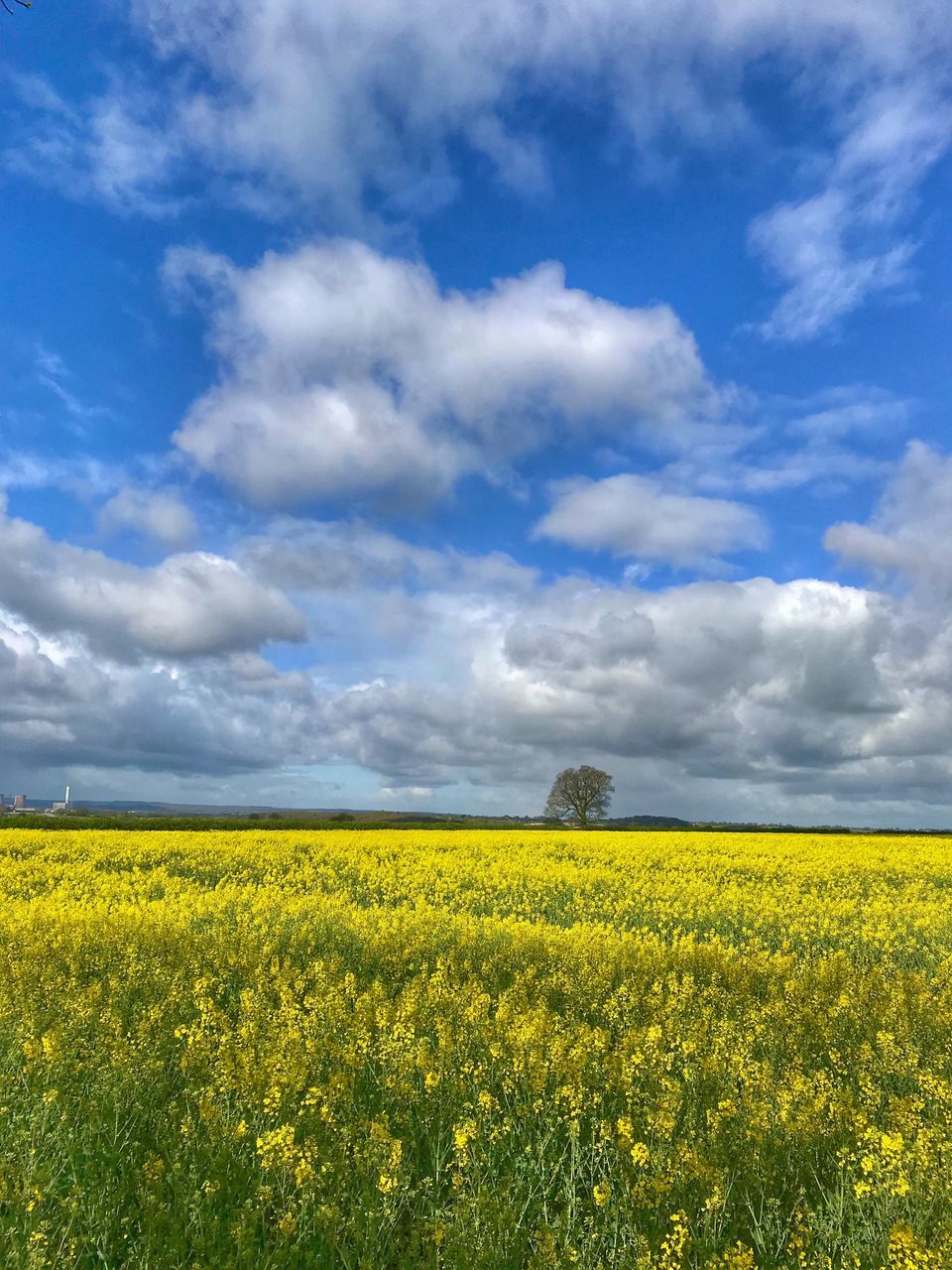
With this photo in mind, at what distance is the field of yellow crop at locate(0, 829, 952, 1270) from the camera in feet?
12.5

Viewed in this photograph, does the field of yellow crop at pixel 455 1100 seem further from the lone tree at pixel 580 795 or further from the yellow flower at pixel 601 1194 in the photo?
the lone tree at pixel 580 795

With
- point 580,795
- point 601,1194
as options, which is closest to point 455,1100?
point 601,1194

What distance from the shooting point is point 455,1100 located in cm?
546

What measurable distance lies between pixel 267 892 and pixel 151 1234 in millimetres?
12913

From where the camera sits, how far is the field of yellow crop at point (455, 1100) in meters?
3.80

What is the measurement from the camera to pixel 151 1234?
11.9 ft

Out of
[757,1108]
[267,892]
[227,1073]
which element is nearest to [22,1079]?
[227,1073]

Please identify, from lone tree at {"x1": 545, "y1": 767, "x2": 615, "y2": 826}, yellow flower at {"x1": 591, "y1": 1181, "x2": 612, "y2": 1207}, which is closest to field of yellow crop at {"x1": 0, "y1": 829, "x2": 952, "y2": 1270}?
yellow flower at {"x1": 591, "y1": 1181, "x2": 612, "y2": 1207}

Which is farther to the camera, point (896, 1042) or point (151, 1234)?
point (896, 1042)

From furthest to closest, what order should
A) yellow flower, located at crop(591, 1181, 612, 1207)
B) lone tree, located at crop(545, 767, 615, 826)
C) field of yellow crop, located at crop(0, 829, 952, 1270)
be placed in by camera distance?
lone tree, located at crop(545, 767, 615, 826) < field of yellow crop, located at crop(0, 829, 952, 1270) < yellow flower, located at crop(591, 1181, 612, 1207)

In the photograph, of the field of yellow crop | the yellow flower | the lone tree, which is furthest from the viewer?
the lone tree

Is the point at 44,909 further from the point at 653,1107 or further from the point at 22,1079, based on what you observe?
the point at 653,1107

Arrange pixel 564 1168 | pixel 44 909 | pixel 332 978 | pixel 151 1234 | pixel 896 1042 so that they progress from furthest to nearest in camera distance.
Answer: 1. pixel 44 909
2. pixel 332 978
3. pixel 896 1042
4. pixel 564 1168
5. pixel 151 1234

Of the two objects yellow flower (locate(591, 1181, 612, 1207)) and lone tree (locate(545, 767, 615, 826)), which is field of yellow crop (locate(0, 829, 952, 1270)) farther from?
lone tree (locate(545, 767, 615, 826))
